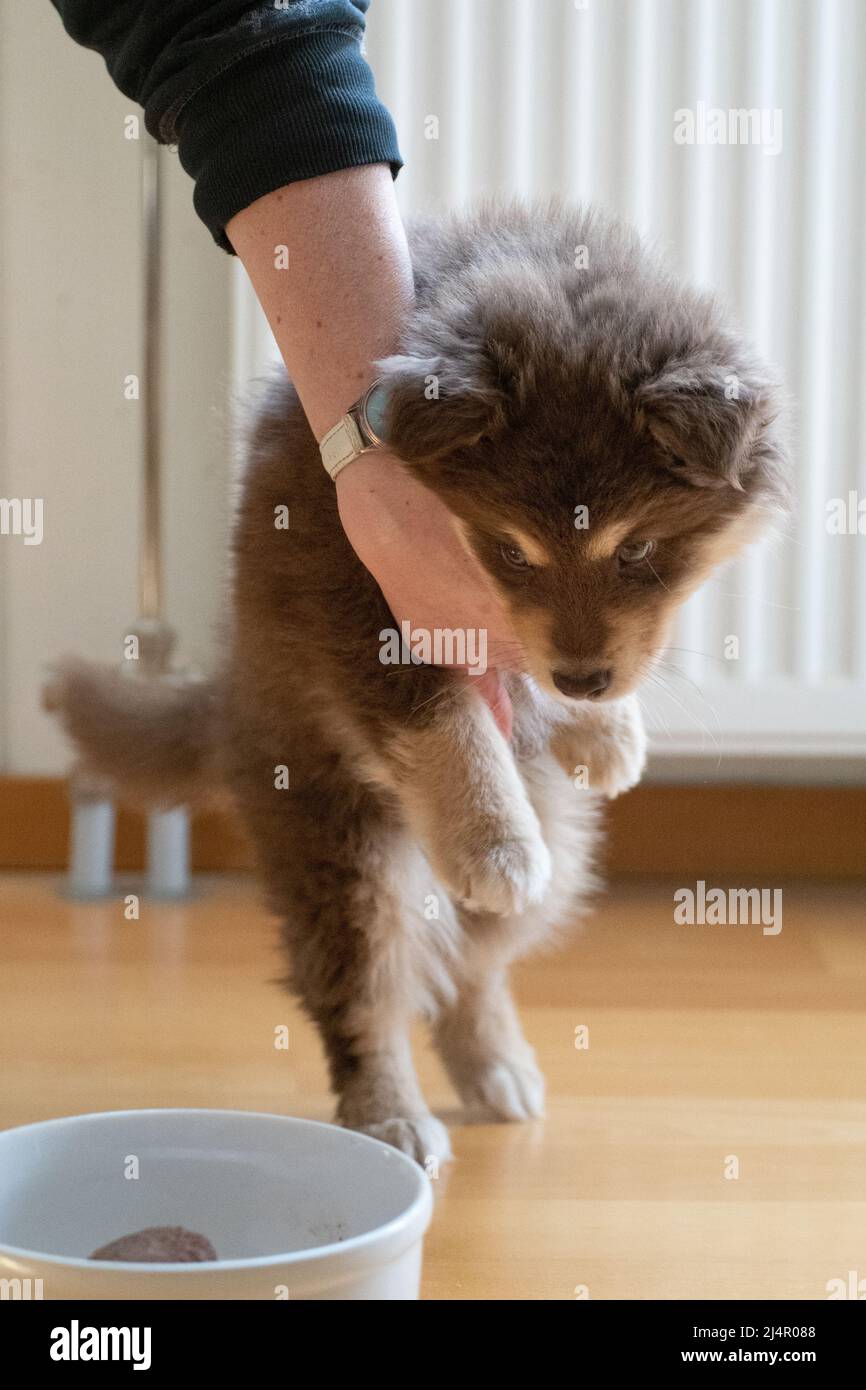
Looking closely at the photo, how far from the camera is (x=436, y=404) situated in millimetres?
1024

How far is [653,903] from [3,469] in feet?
3.74

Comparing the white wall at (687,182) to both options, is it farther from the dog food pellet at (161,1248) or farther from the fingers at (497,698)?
the dog food pellet at (161,1248)

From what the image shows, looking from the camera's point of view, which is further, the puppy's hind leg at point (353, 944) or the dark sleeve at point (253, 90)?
the puppy's hind leg at point (353, 944)

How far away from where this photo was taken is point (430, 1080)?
60.6 inches

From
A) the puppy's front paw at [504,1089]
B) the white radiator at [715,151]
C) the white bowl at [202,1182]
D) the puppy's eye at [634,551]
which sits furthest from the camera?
the white radiator at [715,151]

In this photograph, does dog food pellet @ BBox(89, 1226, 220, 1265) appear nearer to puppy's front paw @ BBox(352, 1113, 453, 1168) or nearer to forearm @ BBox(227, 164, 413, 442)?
puppy's front paw @ BBox(352, 1113, 453, 1168)

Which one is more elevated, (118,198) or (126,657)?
(118,198)

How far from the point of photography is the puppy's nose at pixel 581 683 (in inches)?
43.6

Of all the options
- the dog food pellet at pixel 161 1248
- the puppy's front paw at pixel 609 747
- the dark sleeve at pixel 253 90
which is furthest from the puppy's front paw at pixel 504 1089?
the dark sleeve at pixel 253 90

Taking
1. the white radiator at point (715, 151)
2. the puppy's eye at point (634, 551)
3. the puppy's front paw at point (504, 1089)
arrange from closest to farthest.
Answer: the puppy's eye at point (634, 551)
the puppy's front paw at point (504, 1089)
the white radiator at point (715, 151)

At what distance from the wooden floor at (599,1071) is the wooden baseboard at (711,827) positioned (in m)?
0.06

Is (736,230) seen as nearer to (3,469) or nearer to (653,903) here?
(653,903)
